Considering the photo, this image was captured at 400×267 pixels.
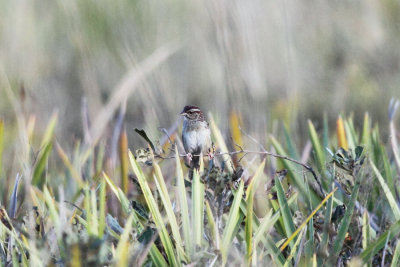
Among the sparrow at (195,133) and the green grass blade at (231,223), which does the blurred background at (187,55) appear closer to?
the sparrow at (195,133)

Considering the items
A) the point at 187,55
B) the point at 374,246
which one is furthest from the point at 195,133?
the point at 187,55

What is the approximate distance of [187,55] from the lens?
203 centimetres

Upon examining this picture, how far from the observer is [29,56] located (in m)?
2.07

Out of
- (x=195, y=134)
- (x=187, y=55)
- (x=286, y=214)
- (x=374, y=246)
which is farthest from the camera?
(x=187, y=55)

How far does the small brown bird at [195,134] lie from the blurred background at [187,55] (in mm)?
189

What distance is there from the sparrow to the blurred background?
0.19 m

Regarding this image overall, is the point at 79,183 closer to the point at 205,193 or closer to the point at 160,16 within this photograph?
the point at 205,193

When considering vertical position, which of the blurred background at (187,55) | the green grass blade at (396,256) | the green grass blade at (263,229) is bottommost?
the green grass blade at (396,256)

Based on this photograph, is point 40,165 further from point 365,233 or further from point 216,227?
point 365,233

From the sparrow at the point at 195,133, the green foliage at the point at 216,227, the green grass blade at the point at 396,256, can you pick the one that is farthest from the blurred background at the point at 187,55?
the green grass blade at the point at 396,256

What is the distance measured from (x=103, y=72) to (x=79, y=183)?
2.71 feet

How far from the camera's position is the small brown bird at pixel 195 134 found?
4.31ft

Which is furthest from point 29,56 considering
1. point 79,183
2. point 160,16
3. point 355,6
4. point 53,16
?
point 355,6

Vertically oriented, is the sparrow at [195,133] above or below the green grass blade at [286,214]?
above
